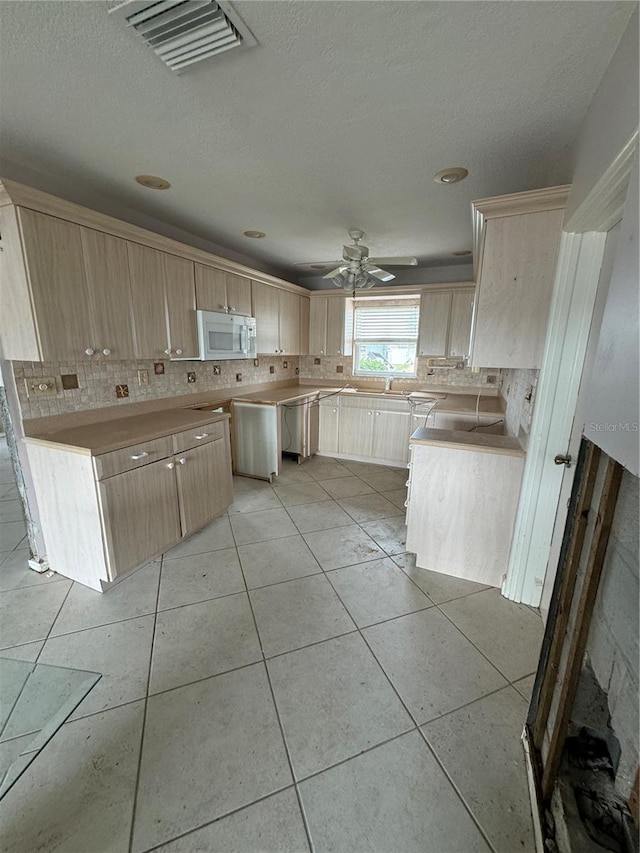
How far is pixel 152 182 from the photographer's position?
209cm

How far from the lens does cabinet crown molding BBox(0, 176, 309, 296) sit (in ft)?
5.44

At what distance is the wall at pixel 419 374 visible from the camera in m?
4.18

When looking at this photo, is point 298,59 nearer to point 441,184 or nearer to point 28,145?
point 441,184

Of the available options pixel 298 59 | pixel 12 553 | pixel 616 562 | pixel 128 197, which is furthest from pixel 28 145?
pixel 616 562

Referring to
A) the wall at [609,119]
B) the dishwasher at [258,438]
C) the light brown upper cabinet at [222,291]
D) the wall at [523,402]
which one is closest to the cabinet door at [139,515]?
the dishwasher at [258,438]

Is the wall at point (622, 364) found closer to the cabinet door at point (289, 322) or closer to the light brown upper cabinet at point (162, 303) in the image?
the light brown upper cabinet at point (162, 303)

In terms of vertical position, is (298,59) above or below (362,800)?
above

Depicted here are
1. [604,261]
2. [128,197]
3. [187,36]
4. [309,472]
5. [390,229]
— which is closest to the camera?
[187,36]

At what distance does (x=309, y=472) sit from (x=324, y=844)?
3119 millimetres

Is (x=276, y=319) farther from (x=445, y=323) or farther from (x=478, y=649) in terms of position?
(x=478, y=649)

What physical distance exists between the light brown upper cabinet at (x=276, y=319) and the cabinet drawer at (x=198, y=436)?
1.34m

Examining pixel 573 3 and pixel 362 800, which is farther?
pixel 362 800

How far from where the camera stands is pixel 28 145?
66.8 inches

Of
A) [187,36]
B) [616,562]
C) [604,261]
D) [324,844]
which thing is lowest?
[324,844]
